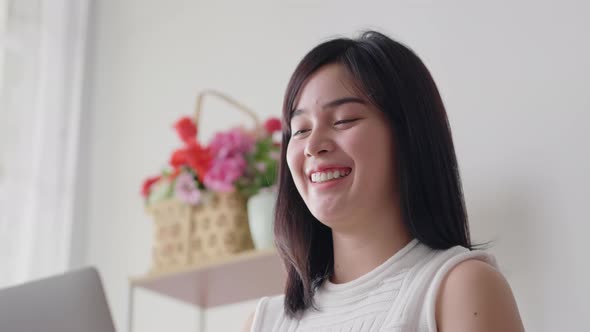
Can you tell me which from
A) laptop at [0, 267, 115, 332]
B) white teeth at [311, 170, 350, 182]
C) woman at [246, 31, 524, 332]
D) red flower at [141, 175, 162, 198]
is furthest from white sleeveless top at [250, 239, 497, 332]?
red flower at [141, 175, 162, 198]

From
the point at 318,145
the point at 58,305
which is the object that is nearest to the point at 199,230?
the point at 58,305

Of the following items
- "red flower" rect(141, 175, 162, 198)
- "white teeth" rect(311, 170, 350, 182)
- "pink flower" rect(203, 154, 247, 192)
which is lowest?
"red flower" rect(141, 175, 162, 198)

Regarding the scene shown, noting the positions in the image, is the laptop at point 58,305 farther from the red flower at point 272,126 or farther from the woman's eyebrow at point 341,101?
the red flower at point 272,126

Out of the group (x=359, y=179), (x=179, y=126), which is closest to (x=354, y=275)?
(x=359, y=179)

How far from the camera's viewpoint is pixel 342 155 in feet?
3.63

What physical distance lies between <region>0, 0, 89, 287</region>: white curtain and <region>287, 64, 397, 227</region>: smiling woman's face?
1452 mm

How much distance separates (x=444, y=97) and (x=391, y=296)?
0.67 metres

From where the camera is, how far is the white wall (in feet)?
4.62

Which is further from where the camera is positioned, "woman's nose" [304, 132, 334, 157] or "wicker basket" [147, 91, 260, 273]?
"wicker basket" [147, 91, 260, 273]

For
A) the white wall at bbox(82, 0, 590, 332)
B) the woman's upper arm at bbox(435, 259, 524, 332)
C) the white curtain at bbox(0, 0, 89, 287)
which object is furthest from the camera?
the white curtain at bbox(0, 0, 89, 287)

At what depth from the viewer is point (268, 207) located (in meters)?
1.66

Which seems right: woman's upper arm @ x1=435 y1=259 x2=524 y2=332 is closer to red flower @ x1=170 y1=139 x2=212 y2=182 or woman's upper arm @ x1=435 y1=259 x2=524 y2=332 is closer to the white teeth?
the white teeth

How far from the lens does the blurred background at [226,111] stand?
1422mm

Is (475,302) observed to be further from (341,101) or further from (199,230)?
(199,230)
